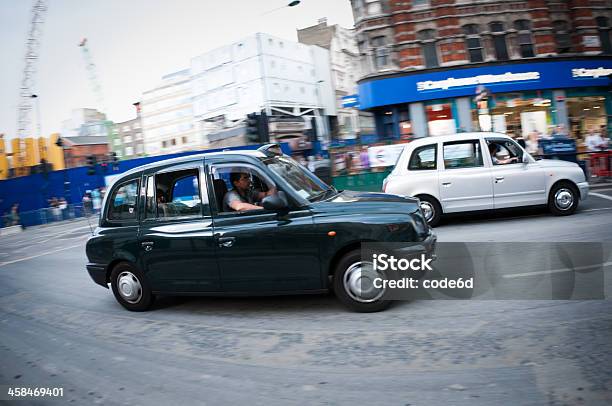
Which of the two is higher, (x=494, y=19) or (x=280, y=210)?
(x=494, y=19)

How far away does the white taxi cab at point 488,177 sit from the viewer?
377 inches

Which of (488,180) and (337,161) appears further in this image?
(337,161)

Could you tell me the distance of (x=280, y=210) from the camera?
5.25 m

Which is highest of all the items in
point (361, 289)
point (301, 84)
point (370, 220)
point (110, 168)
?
point (301, 84)

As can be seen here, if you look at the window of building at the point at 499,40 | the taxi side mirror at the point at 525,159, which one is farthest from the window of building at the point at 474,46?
the taxi side mirror at the point at 525,159

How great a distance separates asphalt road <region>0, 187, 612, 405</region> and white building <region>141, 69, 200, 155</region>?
8549cm

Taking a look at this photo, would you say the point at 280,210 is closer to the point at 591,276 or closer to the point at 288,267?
the point at 288,267

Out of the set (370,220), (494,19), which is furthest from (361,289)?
(494,19)

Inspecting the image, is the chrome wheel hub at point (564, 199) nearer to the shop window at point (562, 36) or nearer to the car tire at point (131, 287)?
the car tire at point (131, 287)

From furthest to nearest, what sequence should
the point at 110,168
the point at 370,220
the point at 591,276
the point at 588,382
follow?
1. the point at 110,168
2. the point at 591,276
3. the point at 370,220
4. the point at 588,382

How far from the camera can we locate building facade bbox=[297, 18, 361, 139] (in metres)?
79.4

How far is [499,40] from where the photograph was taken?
2884 cm

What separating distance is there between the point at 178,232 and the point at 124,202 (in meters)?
1.02

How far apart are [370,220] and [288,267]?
1003 mm
